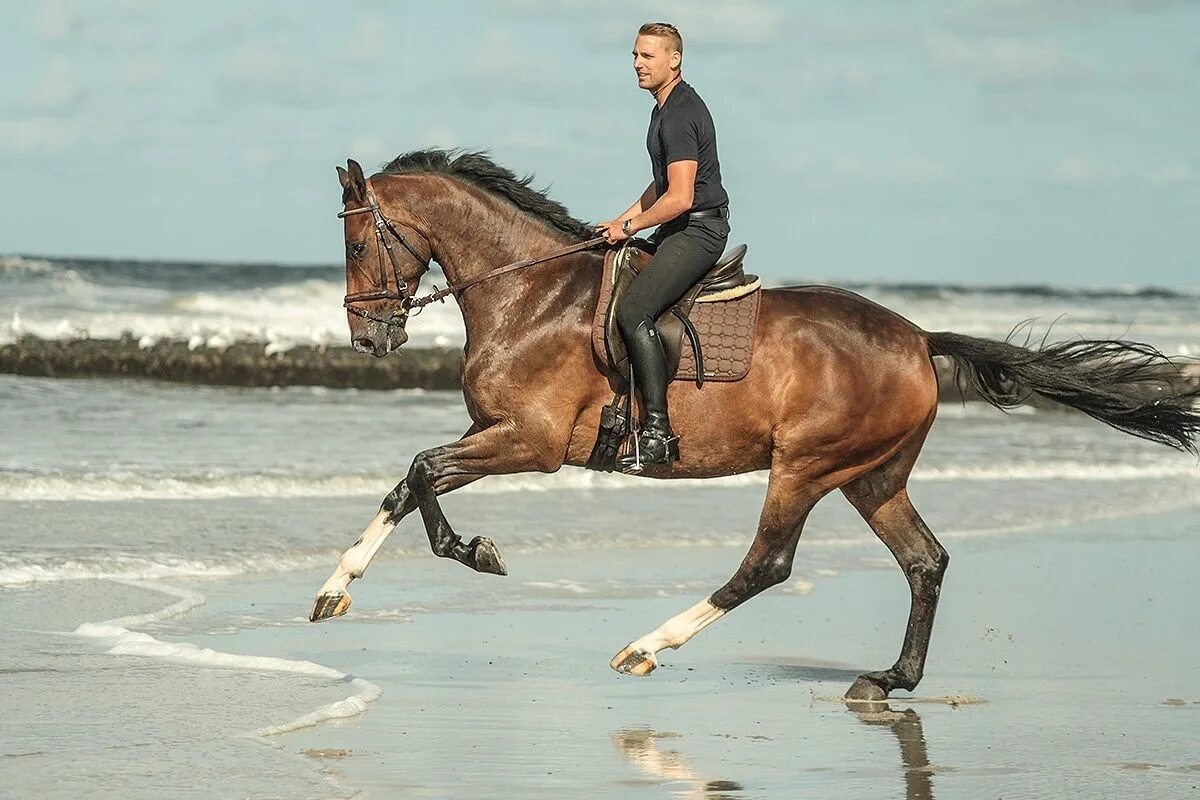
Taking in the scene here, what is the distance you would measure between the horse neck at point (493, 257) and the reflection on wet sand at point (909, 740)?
7.45 ft

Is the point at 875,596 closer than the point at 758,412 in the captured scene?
No

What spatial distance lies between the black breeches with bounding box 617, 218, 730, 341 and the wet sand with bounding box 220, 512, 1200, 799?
5.69 feet

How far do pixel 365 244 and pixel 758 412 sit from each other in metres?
1.99

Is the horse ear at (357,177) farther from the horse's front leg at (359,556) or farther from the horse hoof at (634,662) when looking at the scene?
the horse hoof at (634,662)

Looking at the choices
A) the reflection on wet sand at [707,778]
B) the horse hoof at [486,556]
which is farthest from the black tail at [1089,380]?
the horse hoof at [486,556]

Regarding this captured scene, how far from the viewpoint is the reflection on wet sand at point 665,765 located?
603cm

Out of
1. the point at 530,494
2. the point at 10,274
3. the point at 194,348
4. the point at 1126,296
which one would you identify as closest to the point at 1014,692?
the point at 530,494

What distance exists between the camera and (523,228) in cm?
812

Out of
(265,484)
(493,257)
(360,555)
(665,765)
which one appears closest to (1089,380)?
(493,257)

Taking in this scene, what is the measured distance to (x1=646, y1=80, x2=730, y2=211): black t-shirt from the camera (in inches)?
306

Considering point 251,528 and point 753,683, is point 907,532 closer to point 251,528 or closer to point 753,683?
point 753,683

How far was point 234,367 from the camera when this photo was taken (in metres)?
27.2

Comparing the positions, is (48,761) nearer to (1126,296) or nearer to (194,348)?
(194,348)

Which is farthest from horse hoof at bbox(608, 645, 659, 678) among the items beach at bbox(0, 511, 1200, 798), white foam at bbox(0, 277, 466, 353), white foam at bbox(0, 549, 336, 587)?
white foam at bbox(0, 277, 466, 353)
